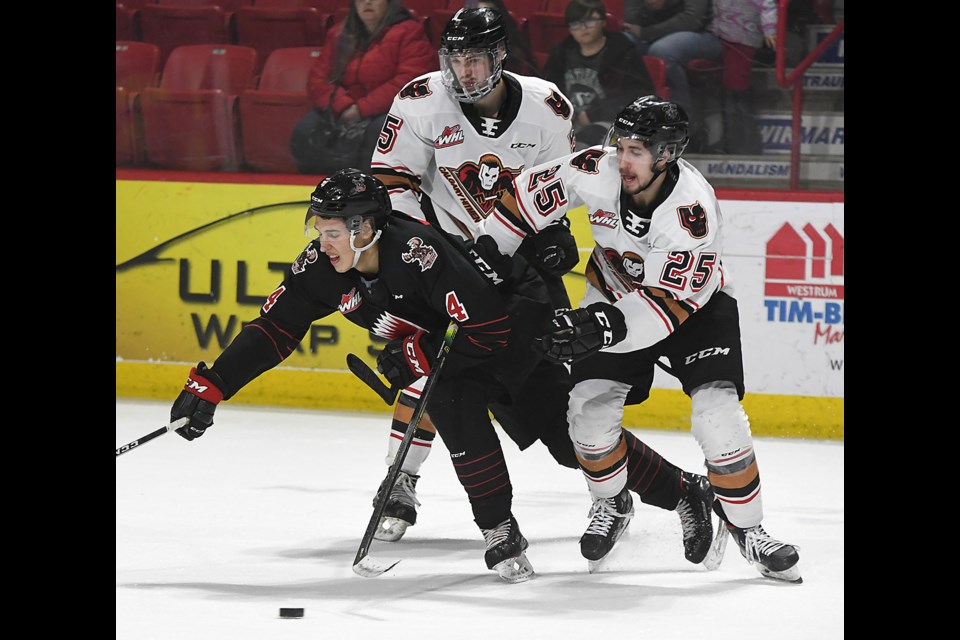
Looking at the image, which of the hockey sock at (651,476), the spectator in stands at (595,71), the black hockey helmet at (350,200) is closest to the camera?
the black hockey helmet at (350,200)

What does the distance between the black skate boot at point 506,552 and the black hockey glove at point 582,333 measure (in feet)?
1.44

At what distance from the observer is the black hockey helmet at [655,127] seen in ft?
11.5

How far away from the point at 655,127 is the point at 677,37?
2656 millimetres

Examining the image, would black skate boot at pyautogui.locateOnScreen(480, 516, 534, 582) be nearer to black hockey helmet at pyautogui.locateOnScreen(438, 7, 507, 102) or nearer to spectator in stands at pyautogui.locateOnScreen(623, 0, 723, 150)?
black hockey helmet at pyautogui.locateOnScreen(438, 7, 507, 102)

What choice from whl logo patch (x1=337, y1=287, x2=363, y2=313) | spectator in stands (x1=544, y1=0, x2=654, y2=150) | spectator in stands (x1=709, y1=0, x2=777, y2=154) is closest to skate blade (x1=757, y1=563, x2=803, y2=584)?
whl logo patch (x1=337, y1=287, x2=363, y2=313)

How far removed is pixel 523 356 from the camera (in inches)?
147

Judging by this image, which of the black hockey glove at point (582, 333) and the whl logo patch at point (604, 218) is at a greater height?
the whl logo patch at point (604, 218)

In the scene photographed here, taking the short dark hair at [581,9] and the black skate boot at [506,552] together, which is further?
the short dark hair at [581,9]

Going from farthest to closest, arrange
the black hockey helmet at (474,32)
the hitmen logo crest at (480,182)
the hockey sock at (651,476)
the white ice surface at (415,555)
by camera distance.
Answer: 1. the hitmen logo crest at (480,182)
2. the black hockey helmet at (474,32)
3. the hockey sock at (651,476)
4. the white ice surface at (415,555)

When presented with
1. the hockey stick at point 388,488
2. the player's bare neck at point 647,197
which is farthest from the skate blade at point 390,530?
the player's bare neck at point 647,197

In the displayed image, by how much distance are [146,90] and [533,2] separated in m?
1.83

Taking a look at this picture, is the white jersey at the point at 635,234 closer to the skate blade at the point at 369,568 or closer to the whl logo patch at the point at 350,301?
the whl logo patch at the point at 350,301
